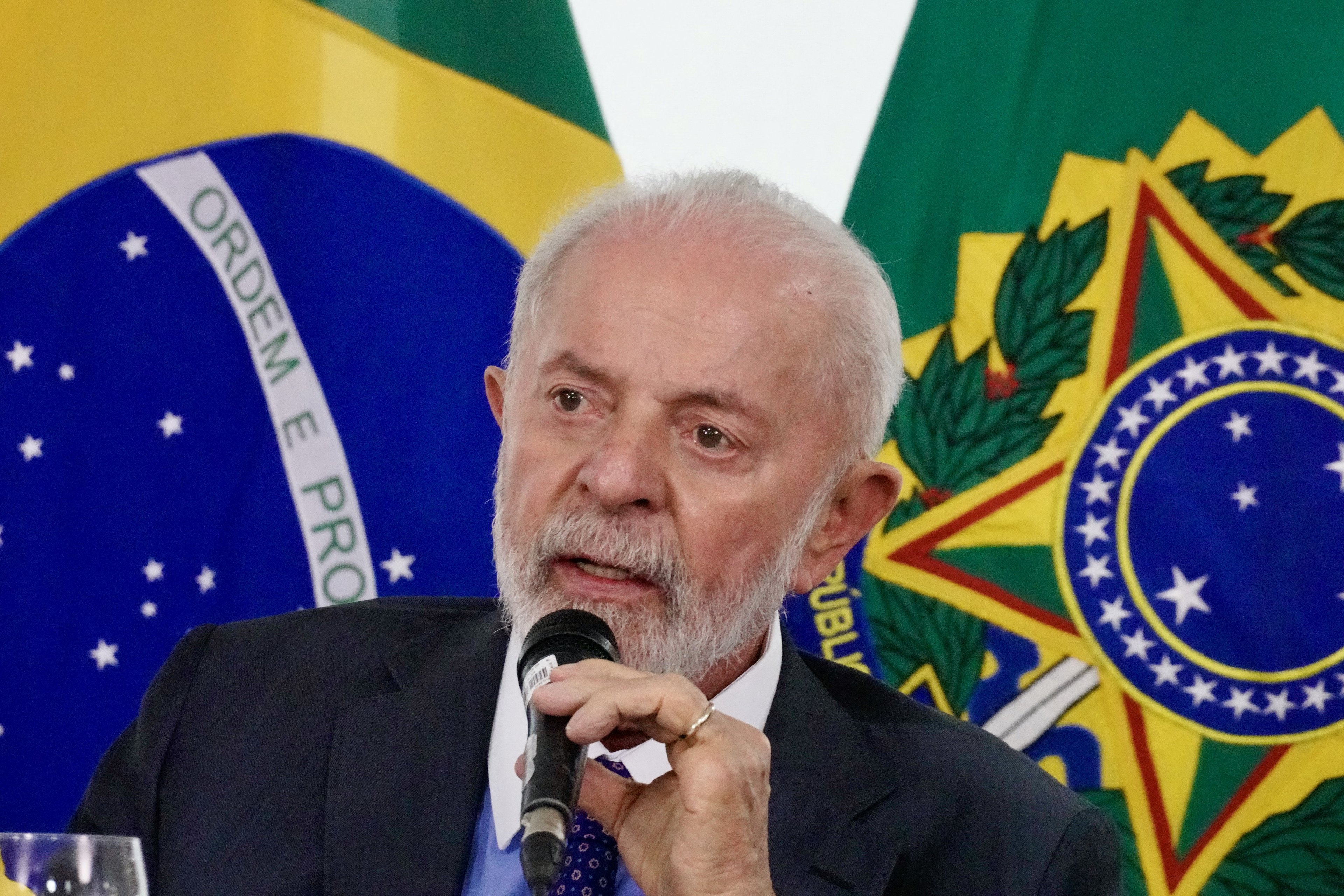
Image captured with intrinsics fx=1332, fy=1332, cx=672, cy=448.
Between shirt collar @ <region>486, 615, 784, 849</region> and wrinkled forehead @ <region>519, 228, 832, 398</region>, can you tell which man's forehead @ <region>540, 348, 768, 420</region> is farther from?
shirt collar @ <region>486, 615, 784, 849</region>

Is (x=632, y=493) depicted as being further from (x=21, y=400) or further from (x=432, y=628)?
(x=21, y=400)

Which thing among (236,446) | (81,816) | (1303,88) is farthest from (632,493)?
(1303,88)

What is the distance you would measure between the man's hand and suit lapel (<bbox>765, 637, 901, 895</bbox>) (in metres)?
0.44

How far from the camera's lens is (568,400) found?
2.29 meters

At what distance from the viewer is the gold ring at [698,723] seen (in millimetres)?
1642

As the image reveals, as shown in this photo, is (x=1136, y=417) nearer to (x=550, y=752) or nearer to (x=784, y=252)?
(x=784, y=252)

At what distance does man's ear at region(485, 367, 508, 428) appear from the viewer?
2.65m

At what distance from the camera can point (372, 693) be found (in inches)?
99.3

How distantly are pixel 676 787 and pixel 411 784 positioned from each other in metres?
0.70

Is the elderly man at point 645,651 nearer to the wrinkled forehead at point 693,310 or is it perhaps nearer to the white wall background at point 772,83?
the wrinkled forehead at point 693,310

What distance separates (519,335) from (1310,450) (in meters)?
1.97

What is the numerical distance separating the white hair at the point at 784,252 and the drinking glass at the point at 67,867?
1500 millimetres

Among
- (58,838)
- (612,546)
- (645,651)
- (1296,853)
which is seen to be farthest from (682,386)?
(1296,853)

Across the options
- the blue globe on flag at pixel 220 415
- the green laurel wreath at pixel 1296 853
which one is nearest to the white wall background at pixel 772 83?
the blue globe on flag at pixel 220 415
